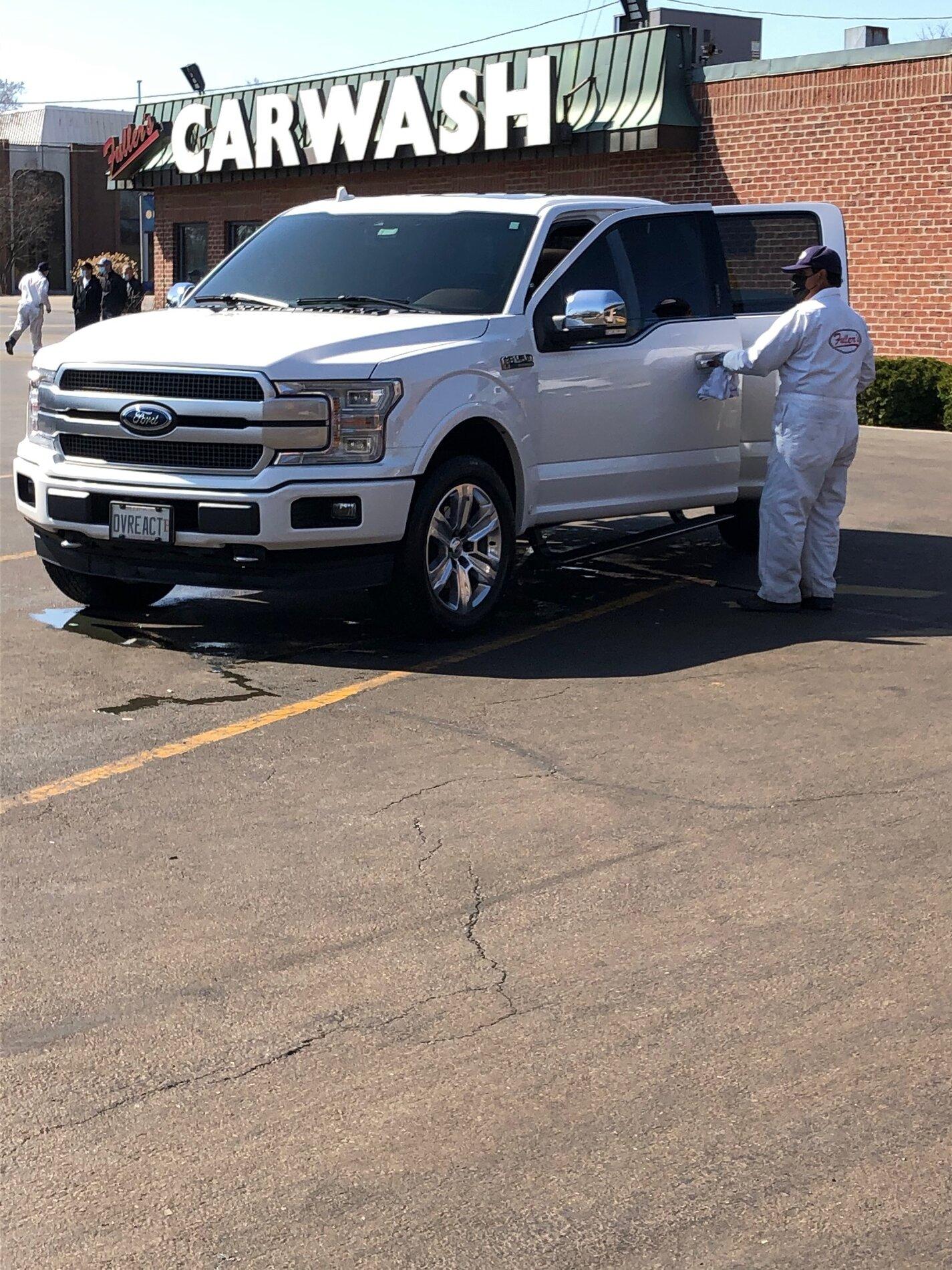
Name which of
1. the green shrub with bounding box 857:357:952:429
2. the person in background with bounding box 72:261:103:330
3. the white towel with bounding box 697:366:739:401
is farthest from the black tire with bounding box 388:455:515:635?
the person in background with bounding box 72:261:103:330

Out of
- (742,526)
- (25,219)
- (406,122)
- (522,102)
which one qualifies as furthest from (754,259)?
(25,219)

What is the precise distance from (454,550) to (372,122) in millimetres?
21903

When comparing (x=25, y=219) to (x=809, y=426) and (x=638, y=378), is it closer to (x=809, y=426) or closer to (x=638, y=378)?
(x=638, y=378)

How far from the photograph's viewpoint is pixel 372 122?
28438 mm

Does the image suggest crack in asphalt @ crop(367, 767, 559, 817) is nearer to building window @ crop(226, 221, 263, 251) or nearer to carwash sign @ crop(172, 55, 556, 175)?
carwash sign @ crop(172, 55, 556, 175)

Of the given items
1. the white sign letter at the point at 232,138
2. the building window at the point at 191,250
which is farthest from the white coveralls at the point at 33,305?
the building window at the point at 191,250

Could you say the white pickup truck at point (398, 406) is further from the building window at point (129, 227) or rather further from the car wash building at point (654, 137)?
the building window at point (129, 227)

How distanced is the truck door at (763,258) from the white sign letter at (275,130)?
67.4 feet

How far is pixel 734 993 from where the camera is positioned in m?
4.29

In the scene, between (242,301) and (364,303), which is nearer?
(364,303)

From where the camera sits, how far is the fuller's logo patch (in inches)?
352

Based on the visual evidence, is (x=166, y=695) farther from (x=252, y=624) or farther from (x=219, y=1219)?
(x=219, y=1219)

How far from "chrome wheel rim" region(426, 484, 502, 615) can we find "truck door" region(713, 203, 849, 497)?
2553mm

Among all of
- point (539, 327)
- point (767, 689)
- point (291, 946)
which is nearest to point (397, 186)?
point (539, 327)
